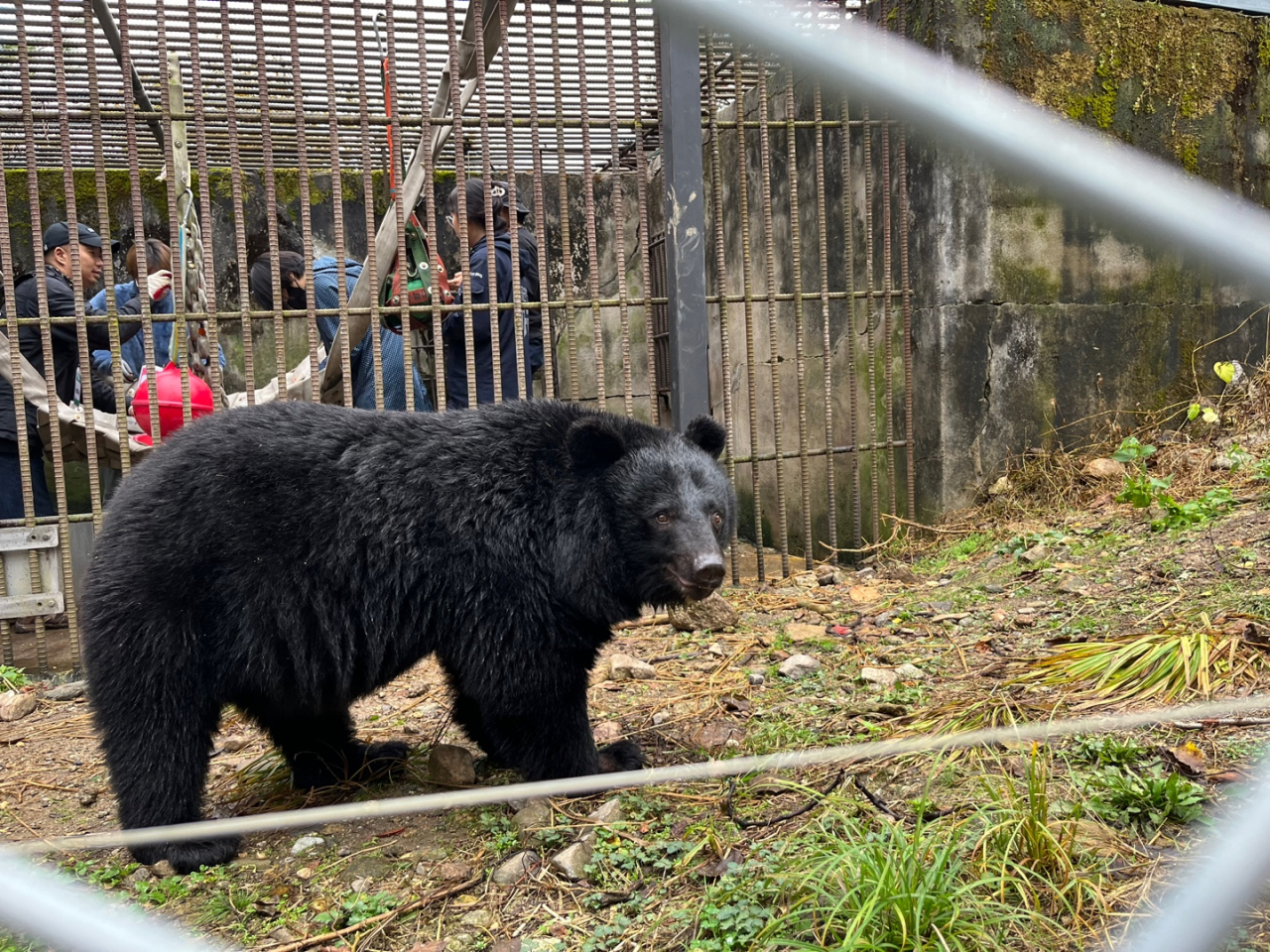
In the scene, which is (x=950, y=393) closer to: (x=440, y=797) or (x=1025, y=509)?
Result: (x=1025, y=509)

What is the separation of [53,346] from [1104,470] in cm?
626

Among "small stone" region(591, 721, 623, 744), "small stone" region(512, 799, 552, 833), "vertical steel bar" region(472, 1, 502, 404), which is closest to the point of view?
"small stone" region(512, 799, 552, 833)

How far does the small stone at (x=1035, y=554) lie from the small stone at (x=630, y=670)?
7.07 ft

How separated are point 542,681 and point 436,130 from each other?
3656 millimetres

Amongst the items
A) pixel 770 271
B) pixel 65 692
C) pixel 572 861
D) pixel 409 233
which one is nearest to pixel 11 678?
pixel 65 692

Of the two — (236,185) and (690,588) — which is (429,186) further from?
(690,588)

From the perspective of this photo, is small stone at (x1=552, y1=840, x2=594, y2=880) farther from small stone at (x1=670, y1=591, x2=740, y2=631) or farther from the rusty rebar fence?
the rusty rebar fence

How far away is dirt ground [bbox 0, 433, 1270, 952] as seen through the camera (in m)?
2.50

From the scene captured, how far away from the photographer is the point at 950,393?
6.58m

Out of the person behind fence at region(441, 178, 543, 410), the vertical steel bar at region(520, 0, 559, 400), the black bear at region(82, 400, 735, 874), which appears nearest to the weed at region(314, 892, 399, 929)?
the black bear at region(82, 400, 735, 874)

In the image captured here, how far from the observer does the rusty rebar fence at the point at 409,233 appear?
5.42 m

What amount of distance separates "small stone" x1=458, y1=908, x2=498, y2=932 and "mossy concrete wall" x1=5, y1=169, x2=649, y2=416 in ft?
21.0

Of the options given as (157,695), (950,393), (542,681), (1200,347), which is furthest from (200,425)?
(1200,347)

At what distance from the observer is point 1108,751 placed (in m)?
2.77
